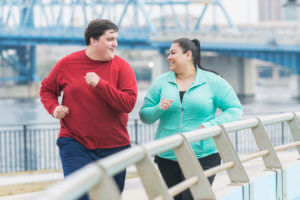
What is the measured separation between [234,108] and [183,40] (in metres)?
0.61

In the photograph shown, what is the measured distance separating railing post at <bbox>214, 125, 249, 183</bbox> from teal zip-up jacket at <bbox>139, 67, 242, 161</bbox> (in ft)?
0.47

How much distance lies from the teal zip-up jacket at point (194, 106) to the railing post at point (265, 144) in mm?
353

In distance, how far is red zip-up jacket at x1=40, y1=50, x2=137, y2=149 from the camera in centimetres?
385

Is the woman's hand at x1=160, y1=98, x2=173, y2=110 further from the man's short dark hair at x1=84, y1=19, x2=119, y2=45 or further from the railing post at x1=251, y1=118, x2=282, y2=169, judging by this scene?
the railing post at x1=251, y1=118, x2=282, y2=169

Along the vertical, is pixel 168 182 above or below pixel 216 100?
below

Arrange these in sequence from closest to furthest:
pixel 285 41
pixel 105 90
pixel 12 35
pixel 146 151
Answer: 1. pixel 146 151
2. pixel 105 90
3. pixel 285 41
4. pixel 12 35

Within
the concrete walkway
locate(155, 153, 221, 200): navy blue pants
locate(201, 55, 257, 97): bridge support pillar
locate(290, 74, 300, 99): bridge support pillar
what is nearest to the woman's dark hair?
locate(155, 153, 221, 200): navy blue pants

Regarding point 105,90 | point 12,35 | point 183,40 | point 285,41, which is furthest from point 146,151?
point 12,35

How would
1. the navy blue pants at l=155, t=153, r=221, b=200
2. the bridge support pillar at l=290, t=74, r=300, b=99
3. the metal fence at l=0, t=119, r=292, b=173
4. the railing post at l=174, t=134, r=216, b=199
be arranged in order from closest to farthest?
the railing post at l=174, t=134, r=216, b=199, the navy blue pants at l=155, t=153, r=221, b=200, the metal fence at l=0, t=119, r=292, b=173, the bridge support pillar at l=290, t=74, r=300, b=99

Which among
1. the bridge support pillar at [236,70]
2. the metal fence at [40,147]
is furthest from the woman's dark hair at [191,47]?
the bridge support pillar at [236,70]

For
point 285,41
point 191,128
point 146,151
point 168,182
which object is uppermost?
point 146,151

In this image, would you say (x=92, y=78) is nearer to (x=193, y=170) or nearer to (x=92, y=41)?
(x=92, y=41)

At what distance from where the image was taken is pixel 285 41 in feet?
179

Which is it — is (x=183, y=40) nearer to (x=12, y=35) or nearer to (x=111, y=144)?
(x=111, y=144)
